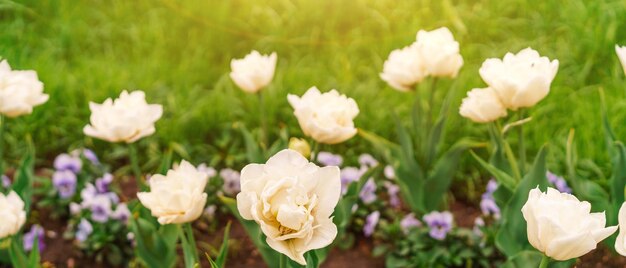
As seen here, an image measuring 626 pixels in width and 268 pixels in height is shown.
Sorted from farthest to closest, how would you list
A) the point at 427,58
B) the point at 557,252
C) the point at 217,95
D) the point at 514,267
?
the point at 217,95 < the point at 427,58 < the point at 514,267 < the point at 557,252

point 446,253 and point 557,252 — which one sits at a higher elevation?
point 557,252

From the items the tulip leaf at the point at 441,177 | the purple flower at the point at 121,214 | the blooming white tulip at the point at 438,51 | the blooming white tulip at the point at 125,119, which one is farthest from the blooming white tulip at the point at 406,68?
the purple flower at the point at 121,214

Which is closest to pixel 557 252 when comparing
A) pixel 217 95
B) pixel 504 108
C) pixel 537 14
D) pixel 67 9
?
pixel 504 108

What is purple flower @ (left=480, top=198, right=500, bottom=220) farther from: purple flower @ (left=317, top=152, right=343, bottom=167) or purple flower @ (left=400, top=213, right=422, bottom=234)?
purple flower @ (left=317, top=152, right=343, bottom=167)

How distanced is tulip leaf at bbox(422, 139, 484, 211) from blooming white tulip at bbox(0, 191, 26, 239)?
1.09 metres

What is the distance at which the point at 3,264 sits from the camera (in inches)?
89.0

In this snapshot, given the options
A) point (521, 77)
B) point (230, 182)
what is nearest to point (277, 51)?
point (230, 182)

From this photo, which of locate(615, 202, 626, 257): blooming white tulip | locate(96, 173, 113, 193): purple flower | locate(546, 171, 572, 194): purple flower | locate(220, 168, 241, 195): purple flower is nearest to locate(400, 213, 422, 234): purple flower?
locate(546, 171, 572, 194): purple flower

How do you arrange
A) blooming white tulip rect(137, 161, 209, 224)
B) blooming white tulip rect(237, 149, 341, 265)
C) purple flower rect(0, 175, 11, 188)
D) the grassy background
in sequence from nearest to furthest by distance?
blooming white tulip rect(237, 149, 341, 265)
blooming white tulip rect(137, 161, 209, 224)
purple flower rect(0, 175, 11, 188)
the grassy background

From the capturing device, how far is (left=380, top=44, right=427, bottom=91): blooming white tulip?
6.76 feet

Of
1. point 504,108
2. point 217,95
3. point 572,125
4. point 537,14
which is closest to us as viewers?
point 504,108

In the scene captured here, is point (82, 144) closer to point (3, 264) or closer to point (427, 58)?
point (3, 264)

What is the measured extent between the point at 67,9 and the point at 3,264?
6.21 ft

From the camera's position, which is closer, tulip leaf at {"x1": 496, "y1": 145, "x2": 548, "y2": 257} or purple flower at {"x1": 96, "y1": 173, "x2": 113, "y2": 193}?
tulip leaf at {"x1": 496, "y1": 145, "x2": 548, "y2": 257}
